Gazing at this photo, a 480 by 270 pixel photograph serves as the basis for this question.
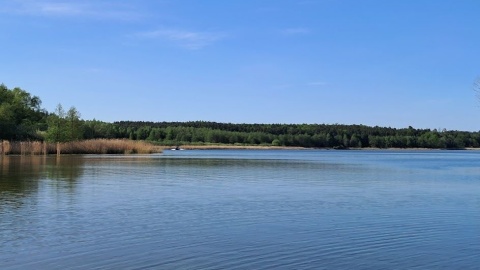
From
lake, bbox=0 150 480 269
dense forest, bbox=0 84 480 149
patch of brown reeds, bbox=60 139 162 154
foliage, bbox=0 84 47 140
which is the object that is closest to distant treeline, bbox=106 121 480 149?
dense forest, bbox=0 84 480 149

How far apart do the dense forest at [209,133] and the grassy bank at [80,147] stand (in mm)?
1718

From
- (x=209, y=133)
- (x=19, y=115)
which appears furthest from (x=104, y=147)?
(x=209, y=133)

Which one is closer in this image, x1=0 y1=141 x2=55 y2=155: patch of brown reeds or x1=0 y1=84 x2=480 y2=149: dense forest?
x1=0 y1=141 x2=55 y2=155: patch of brown reeds

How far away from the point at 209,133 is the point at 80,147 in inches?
3266

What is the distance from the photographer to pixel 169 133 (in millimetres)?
140750

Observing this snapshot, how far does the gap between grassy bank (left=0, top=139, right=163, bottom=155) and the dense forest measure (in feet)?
5.64

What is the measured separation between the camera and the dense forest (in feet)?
202

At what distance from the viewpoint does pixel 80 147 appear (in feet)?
196

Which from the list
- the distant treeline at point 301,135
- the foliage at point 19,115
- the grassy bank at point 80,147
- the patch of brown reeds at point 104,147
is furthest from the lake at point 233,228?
the distant treeline at point 301,135

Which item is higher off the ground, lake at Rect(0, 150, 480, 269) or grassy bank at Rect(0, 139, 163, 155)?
grassy bank at Rect(0, 139, 163, 155)

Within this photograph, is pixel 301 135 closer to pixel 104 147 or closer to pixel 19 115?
pixel 19 115

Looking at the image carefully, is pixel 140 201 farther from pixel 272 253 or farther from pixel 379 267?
pixel 379 267

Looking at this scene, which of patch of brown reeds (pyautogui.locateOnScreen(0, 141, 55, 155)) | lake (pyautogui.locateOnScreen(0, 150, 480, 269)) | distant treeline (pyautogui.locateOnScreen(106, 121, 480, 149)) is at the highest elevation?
distant treeline (pyautogui.locateOnScreen(106, 121, 480, 149))

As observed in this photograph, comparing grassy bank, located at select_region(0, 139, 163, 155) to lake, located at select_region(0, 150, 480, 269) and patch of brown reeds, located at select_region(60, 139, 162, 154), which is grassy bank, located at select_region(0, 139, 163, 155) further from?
lake, located at select_region(0, 150, 480, 269)
